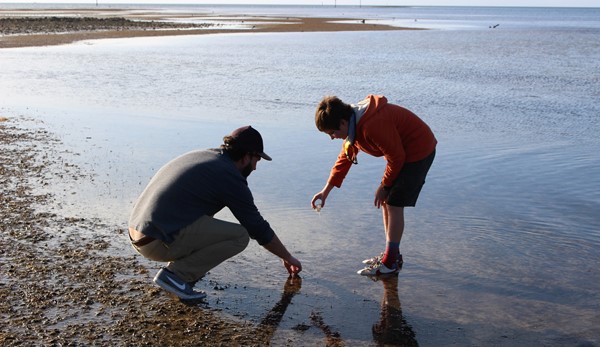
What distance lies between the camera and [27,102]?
13023 millimetres

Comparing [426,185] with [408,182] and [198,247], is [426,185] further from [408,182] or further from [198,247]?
[198,247]

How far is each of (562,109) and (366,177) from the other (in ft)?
21.0

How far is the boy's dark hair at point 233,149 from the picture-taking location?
13.9 ft

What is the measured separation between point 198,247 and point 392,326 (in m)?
1.32

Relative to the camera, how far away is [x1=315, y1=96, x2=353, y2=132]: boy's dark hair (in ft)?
15.3

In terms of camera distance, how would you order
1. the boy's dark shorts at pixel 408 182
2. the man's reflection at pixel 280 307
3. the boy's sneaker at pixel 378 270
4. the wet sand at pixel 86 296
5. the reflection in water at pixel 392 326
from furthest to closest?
the boy's sneaker at pixel 378 270
the boy's dark shorts at pixel 408 182
the man's reflection at pixel 280 307
the reflection in water at pixel 392 326
the wet sand at pixel 86 296

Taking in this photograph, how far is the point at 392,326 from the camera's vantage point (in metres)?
4.36

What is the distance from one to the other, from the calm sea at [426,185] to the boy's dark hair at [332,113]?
1139mm

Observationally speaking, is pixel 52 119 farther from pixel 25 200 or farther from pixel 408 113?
pixel 408 113

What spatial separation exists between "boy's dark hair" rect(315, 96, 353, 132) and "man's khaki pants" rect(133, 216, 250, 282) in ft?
2.93

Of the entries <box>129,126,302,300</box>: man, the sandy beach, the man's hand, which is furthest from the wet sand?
<box>129,126,302,300</box>: man

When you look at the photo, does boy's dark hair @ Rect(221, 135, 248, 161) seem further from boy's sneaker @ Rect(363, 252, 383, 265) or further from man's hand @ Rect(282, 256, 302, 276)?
boy's sneaker @ Rect(363, 252, 383, 265)

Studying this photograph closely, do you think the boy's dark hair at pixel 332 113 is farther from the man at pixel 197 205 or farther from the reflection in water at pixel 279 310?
the reflection in water at pixel 279 310

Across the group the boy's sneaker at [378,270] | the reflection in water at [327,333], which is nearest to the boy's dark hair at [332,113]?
the boy's sneaker at [378,270]
